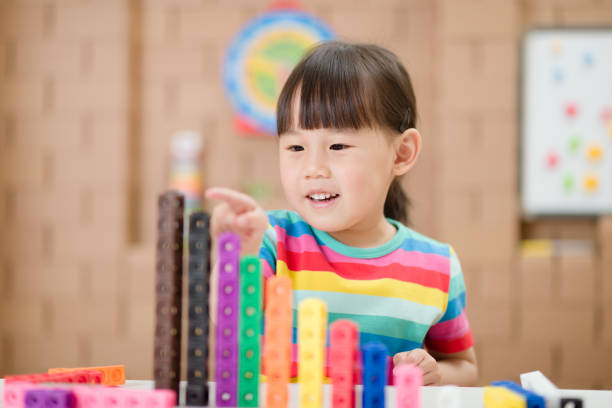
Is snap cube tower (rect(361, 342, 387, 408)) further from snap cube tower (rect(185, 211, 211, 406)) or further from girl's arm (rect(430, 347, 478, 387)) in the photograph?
girl's arm (rect(430, 347, 478, 387))

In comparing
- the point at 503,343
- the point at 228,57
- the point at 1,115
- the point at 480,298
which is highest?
the point at 228,57

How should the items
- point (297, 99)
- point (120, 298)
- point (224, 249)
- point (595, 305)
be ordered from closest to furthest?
point (224, 249) < point (297, 99) < point (595, 305) < point (120, 298)

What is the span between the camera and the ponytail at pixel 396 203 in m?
1.09

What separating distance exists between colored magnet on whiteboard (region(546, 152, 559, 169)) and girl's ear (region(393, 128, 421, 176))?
1.73 m

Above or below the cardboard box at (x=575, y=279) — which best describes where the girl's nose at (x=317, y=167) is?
above

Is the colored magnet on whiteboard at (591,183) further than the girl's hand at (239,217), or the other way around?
the colored magnet on whiteboard at (591,183)

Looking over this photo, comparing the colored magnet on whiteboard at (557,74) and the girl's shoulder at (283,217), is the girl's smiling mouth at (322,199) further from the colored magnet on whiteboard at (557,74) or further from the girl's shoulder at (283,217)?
the colored magnet on whiteboard at (557,74)

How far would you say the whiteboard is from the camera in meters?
2.48

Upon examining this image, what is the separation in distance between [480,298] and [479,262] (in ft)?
0.46

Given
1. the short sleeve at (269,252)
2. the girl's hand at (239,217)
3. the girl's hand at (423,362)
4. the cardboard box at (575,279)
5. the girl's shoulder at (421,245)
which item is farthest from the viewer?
the cardboard box at (575,279)

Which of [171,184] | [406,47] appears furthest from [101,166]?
[406,47]

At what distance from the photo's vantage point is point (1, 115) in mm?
2717

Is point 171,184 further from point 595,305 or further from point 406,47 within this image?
point 595,305

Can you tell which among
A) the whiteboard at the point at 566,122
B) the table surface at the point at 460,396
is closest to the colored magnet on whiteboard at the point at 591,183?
the whiteboard at the point at 566,122
